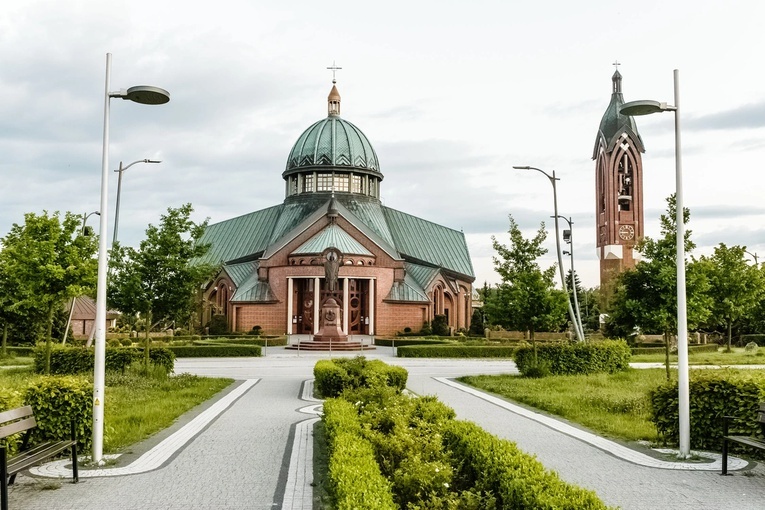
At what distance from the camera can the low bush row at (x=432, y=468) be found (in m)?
5.70

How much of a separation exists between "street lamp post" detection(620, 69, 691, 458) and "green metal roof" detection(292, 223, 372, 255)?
45.3 metres

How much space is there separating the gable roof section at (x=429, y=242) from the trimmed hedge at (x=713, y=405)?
53.5 meters

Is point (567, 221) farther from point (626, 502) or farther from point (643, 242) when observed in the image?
point (626, 502)

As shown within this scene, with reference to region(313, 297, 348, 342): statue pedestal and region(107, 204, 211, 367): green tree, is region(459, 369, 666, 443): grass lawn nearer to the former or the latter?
region(107, 204, 211, 367): green tree

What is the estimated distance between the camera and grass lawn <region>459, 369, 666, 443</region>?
1306 cm

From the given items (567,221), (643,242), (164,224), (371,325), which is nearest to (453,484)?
(643,242)

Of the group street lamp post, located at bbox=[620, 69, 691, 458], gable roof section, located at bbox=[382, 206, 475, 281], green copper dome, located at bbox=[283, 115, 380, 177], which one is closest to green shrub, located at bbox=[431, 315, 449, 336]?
gable roof section, located at bbox=[382, 206, 475, 281]

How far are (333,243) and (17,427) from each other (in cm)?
4782

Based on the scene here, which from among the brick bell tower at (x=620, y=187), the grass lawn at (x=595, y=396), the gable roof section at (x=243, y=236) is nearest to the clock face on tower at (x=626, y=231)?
the brick bell tower at (x=620, y=187)

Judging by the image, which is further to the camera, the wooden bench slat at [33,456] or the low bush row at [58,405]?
the low bush row at [58,405]

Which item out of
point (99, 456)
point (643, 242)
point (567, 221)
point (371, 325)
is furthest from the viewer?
point (371, 325)

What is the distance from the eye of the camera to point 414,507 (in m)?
6.31

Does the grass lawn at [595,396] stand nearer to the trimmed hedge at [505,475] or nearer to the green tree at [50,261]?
the trimmed hedge at [505,475]

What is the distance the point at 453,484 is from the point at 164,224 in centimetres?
1752
